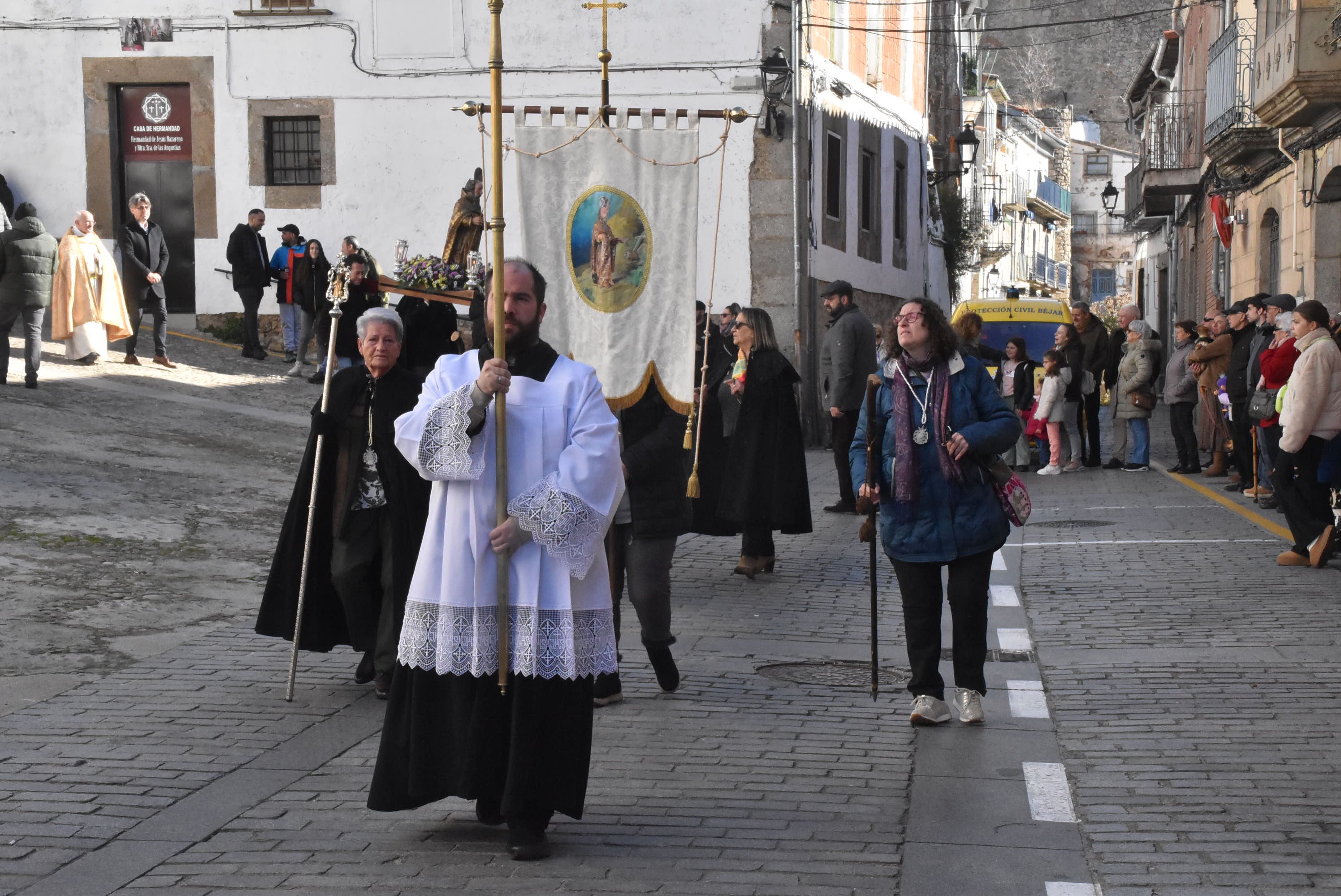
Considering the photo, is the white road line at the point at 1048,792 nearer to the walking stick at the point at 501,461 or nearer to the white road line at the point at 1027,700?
the white road line at the point at 1027,700

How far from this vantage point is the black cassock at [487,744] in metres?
4.88

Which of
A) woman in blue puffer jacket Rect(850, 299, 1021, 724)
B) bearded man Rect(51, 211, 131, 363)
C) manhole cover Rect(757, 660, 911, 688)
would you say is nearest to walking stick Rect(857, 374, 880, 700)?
woman in blue puffer jacket Rect(850, 299, 1021, 724)

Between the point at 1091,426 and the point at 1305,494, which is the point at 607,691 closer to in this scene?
the point at 1305,494

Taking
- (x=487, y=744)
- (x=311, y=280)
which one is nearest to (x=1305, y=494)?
(x=487, y=744)

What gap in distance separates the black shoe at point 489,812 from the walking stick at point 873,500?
2.20m

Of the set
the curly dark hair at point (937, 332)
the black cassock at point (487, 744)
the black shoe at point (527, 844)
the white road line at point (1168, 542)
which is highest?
the curly dark hair at point (937, 332)

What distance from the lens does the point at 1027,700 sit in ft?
23.7

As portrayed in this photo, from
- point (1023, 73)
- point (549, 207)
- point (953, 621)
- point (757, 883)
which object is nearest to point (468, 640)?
point (757, 883)

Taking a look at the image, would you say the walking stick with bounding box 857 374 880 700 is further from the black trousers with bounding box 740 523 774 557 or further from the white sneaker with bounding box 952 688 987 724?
the black trousers with bounding box 740 523 774 557

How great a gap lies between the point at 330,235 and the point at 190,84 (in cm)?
302

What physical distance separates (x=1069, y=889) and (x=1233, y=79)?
2053 centimetres

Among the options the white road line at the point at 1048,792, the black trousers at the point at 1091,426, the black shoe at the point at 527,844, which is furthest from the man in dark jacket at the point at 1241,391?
the black shoe at the point at 527,844

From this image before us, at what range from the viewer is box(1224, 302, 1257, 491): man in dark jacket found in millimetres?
15805

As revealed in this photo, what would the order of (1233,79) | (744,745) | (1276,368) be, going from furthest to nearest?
1. (1233,79)
2. (1276,368)
3. (744,745)
